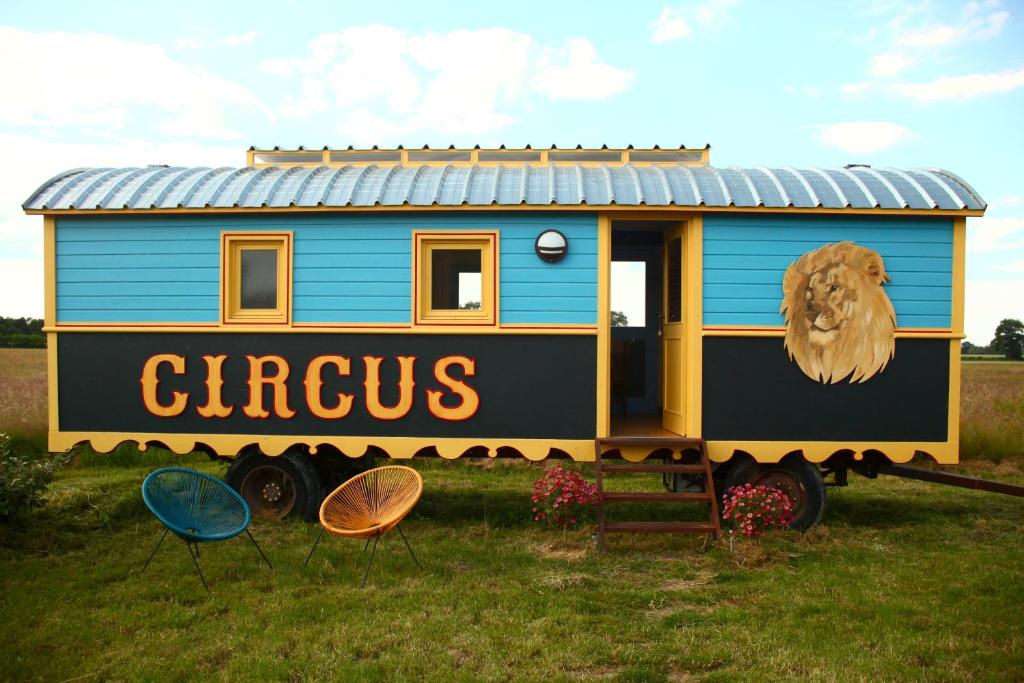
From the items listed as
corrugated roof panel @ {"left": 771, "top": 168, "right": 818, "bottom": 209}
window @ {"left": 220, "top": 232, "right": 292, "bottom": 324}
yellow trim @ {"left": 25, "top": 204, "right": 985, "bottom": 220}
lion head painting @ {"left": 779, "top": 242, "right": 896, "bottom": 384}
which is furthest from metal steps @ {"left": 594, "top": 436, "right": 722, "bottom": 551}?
window @ {"left": 220, "top": 232, "right": 292, "bottom": 324}

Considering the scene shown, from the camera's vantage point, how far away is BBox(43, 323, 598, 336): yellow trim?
712 centimetres

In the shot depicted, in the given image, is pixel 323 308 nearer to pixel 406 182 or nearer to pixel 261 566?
pixel 406 182

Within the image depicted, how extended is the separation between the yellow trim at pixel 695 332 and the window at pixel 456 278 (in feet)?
6.11

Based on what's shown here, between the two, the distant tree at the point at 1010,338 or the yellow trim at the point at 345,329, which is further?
the distant tree at the point at 1010,338

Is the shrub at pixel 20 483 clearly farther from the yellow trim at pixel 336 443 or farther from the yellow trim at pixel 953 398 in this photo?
the yellow trim at pixel 953 398

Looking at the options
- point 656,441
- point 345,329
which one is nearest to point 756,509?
point 656,441

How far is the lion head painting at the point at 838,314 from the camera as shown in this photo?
277 inches

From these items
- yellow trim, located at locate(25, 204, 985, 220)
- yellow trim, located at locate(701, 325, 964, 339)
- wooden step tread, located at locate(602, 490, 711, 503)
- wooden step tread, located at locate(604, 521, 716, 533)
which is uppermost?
yellow trim, located at locate(25, 204, 985, 220)

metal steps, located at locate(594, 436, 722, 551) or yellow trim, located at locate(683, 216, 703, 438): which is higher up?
yellow trim, located at locate(683, 216, 703, 438)

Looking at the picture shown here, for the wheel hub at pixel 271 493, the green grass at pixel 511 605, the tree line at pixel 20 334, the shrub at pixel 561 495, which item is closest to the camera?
the green grass at pixel 511 605

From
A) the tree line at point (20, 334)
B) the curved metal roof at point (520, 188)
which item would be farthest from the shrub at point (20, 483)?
the tree line at point (20, 334)

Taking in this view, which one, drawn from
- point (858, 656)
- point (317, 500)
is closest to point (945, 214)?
point (858, 656)

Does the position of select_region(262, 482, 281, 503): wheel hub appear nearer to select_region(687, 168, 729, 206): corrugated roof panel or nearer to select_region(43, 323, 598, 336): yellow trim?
select_region(43, 323, 598, 336): yellow trim

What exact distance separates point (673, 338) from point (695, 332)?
0.65m
